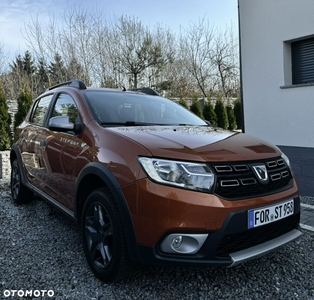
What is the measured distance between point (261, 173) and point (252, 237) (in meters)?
0.45

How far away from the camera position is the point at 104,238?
2188 millimetres

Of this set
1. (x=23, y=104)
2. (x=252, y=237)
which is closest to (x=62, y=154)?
(x=252, y=237)

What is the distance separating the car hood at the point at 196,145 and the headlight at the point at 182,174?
0.05 meters

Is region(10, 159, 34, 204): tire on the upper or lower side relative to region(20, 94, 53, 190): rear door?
lower

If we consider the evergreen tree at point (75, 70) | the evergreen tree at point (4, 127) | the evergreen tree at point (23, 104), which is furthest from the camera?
the evergreen tree at point (75, 70)

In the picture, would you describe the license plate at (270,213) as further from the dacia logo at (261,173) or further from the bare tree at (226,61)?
the bare tree at (226,61)

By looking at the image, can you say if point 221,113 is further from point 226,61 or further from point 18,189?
point 18,189

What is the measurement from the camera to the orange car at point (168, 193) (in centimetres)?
182

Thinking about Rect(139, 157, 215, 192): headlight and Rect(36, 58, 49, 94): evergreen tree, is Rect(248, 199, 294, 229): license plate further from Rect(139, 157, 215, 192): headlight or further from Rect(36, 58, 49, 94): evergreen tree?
Rect(36, 58, 49, 94): evergreen tree

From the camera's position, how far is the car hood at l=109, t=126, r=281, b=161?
6.33 ft

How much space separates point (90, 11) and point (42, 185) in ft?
49.7

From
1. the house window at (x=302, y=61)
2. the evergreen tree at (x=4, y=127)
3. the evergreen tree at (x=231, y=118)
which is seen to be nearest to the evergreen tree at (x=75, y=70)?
the evergreen tree at (x=4, y=127)

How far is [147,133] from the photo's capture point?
90.2 inches

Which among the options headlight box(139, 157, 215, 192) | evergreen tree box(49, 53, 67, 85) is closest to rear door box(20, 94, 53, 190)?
headlight box(139, 157, 215, 192)
